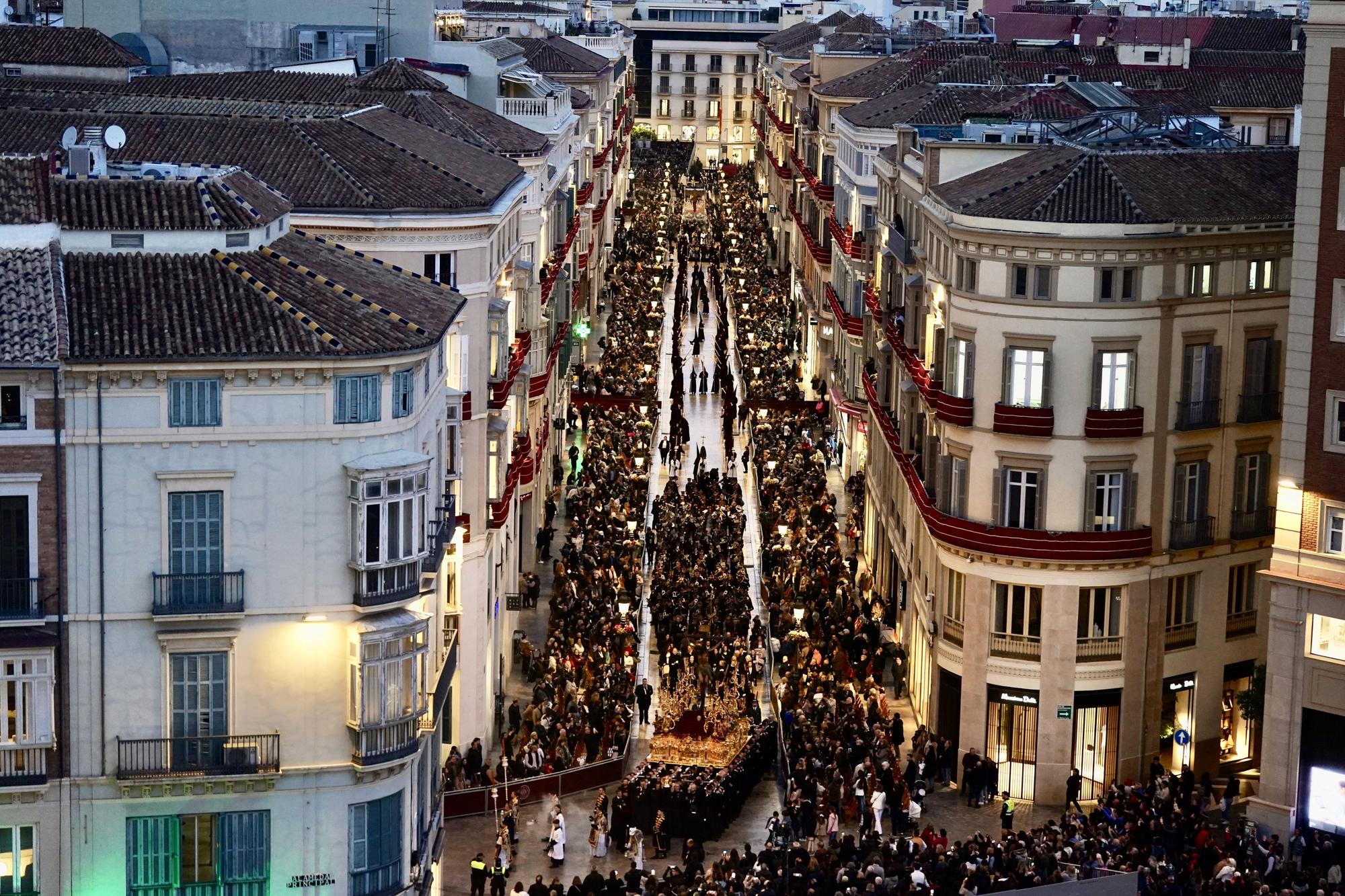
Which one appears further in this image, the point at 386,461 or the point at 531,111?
the point at 531,111

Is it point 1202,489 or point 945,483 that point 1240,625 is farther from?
point 945,483

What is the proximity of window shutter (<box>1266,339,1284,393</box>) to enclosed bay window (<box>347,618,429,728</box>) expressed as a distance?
2894 cm

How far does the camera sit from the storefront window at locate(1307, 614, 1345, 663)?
56.0 m

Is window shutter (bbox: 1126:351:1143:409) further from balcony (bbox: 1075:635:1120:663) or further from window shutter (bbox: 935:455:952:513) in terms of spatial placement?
balcony (bbox: 1075:635:1120:663)

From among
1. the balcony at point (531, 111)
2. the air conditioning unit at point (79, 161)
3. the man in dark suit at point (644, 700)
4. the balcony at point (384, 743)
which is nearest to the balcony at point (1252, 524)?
the man in dark suit at point (644, 700)

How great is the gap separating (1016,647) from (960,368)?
7593 millimetres

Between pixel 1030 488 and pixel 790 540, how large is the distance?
23.0 metres


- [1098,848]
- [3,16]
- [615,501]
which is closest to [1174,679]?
[1098,848]

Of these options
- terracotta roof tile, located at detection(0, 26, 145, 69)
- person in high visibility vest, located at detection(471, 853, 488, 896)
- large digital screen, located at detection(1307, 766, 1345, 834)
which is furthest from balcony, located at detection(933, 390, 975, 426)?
terracotta roof tile, located at detection(0, 26, 145, 69)

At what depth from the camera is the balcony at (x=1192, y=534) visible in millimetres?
62625

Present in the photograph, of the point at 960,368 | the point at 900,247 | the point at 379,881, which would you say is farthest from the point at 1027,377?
the point at 379,881

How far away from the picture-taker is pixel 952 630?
64.3 meters

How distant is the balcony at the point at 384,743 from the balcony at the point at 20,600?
608 cm

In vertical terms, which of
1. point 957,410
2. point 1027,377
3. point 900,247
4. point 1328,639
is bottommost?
point 1328,639
